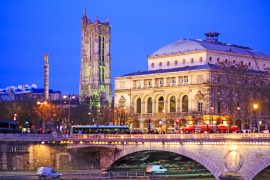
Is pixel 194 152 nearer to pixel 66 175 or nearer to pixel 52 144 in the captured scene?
pixel 66 175

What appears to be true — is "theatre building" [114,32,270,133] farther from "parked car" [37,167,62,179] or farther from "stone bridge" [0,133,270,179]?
"parked car" [37,167,62,179]

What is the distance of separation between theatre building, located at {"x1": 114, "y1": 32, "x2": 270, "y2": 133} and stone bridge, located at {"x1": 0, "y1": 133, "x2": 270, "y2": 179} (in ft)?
77.2

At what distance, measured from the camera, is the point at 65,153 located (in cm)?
8850

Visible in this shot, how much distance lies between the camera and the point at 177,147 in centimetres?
7275

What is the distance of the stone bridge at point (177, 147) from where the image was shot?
63.2 metres

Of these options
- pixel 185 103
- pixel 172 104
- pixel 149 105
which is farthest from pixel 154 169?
pixel 149 105

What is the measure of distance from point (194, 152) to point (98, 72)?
125003mm

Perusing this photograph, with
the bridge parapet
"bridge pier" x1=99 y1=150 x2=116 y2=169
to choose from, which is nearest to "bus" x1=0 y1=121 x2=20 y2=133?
the bridge parapet

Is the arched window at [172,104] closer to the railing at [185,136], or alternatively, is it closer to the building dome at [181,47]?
the building dome at [181,47]

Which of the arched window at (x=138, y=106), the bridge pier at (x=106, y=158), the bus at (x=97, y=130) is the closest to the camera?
the bridge pier at (x=106, y=158)

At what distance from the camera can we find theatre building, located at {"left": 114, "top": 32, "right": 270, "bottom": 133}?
10462cm

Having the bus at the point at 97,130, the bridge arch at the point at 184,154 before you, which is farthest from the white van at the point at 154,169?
the bus at the point at 97,130

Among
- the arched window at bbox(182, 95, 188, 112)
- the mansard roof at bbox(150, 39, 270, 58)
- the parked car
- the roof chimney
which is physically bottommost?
the parked car

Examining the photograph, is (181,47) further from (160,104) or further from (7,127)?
(7,127)
